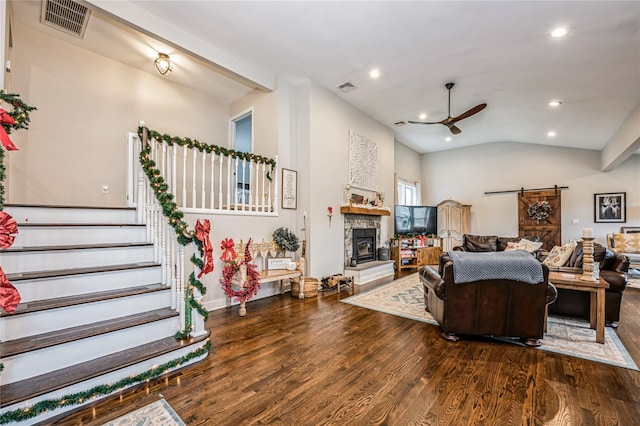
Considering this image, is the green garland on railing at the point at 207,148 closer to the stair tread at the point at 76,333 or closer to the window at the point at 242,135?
the window at the point at 242,135

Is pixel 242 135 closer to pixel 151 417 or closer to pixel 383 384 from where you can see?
pixel 151 417

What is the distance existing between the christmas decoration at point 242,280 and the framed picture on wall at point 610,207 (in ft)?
28.1

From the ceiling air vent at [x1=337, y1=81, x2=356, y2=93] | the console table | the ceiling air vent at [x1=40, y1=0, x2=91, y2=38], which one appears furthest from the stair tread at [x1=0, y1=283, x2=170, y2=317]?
the ceiling air vent at [x1=337, y1=81, x2=356, y2=93]

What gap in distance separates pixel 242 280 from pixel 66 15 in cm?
409

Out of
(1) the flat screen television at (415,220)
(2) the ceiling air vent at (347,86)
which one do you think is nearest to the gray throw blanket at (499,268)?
(2) the ceiling air vent at (347,86)

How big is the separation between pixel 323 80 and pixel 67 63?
394cm

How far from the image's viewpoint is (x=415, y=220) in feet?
26.1

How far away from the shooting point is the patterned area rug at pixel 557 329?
260cm

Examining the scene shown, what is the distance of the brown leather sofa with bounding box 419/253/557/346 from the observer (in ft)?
8.87

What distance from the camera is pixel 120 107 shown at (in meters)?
4.71

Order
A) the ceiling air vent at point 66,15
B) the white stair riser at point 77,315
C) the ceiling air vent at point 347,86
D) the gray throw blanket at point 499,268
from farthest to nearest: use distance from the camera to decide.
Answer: the ceiling air vent at point 347,86 < the ceiling air vent at point 66,15 < the gray throw blanket at point 499,268 < the white stair riser at point 77,315

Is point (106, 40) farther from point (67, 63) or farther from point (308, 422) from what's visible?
point (308, 422)

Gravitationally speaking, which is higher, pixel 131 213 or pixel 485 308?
pixel 131 213

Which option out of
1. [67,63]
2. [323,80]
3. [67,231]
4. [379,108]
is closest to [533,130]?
[379,108]
